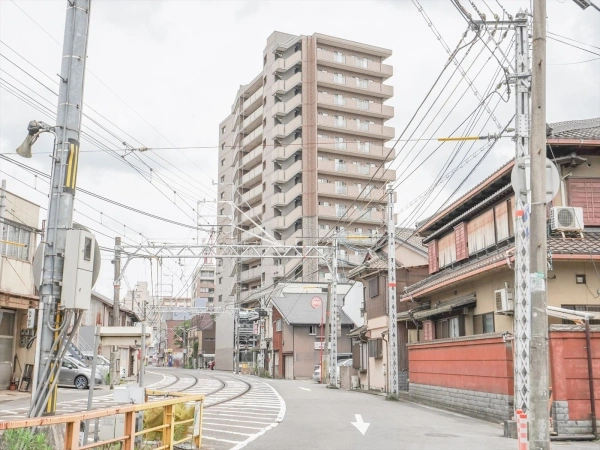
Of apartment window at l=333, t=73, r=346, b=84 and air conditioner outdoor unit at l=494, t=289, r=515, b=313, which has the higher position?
apartment window at l=333, t=73, r=346, b=84

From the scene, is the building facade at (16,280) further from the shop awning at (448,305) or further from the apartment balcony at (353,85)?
the apartment balcony at (353,85)

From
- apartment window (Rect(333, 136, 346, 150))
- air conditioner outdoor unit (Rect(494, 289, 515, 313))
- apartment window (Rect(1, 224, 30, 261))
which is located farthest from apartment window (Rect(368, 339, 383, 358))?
apartment window (Rect(333, 136, 346, 150))

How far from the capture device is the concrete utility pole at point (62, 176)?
863 cm

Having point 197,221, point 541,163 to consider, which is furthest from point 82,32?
point 197,221

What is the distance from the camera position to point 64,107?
926cm

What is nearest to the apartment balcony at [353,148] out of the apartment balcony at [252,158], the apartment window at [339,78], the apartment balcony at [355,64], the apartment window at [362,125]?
the apartment window at [362,125]

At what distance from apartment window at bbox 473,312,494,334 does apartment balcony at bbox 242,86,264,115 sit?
56.8 meters

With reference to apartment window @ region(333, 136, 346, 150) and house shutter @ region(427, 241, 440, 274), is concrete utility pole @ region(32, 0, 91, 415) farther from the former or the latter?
apartment window @ region(333, 136, 346, 150)

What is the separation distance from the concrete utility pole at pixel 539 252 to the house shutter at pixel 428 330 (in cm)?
1790

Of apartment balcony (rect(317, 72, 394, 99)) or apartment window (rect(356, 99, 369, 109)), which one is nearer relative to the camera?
apartment balcony (rect(317, 72, 394, 99))

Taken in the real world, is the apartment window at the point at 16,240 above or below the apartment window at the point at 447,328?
above

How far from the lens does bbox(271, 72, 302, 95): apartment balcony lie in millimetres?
69250

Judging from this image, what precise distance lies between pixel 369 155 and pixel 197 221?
122 ft

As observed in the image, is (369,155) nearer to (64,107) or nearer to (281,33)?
(281,33)
